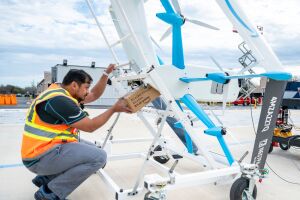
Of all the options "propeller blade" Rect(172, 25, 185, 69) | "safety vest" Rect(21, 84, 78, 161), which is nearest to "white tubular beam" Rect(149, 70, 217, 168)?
"propeller blade" Rect(172, 25, 185, 69)

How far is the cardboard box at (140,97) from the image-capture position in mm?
2668

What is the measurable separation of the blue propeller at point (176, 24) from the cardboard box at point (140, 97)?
51 centimetres

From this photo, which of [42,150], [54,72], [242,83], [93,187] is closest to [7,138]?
[93,187]

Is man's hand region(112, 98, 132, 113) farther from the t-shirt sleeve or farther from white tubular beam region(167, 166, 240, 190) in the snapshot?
white tubular beam region(167, 166, 240, 190)

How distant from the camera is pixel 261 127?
10.7ft

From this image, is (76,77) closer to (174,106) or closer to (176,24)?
(174,106)

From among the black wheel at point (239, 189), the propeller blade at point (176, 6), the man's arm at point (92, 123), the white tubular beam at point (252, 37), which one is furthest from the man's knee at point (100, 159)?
the white tubular beam at point (252, 37)

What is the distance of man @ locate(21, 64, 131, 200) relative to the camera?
254cm

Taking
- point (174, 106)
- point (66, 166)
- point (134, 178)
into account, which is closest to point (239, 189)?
point (174, 106)

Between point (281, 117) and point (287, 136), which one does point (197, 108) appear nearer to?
point (287, 136)

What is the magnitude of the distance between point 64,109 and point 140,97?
75 centimetres

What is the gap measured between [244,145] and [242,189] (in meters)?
3.73

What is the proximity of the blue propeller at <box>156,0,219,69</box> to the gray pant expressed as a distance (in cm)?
143

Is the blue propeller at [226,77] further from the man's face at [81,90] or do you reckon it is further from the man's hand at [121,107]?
the man's face at [81,90]
